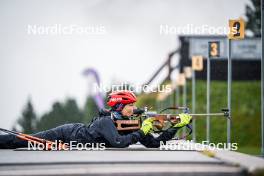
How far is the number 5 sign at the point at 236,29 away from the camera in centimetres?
1213

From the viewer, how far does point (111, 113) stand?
9.43 metres

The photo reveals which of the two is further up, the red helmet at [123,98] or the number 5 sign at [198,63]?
the number 5 sign at [198,63]

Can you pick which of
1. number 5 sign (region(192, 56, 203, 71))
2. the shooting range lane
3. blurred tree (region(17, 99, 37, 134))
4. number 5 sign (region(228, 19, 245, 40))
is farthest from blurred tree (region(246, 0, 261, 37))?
the shooting range lane

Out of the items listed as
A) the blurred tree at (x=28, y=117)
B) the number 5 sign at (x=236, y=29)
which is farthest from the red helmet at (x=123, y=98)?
the blurred tree at (x=28, y=117)

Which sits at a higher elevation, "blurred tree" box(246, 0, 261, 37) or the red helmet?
"blurred tree" box(246, 0, 261, 37)

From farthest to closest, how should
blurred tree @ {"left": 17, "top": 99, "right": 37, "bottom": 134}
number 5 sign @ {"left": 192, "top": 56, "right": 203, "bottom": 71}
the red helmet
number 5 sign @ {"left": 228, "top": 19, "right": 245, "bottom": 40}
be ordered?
blurred tree @ {"left": 17, "top": 99, "right": 37, "bottom": 134}, number 5 sign @ {"left": 192, "top": 56, "right": 203, "bottom": 71}, number 5 sign @ {"left": 228, "top": 19, "right": 245, "bottom": 40}, the red helmet

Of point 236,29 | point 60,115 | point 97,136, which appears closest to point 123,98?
point 97,136

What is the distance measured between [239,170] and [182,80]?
2048cm

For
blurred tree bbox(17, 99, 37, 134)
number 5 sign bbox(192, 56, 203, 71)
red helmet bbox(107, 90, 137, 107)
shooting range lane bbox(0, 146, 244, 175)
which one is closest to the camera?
shooting range lane bbox(0, 146, 244, 175)

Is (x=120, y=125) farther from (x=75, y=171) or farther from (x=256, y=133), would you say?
(x=256, y=133)

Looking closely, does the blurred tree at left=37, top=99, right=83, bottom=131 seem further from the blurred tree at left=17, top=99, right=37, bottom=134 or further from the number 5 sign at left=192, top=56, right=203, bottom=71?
the number 5 sign at left=192, top=56, right=203, bottom=71

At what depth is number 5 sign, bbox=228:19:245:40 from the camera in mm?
12126

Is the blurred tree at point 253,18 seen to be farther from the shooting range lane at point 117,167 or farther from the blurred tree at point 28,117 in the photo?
the shooting range lane at point 117,167

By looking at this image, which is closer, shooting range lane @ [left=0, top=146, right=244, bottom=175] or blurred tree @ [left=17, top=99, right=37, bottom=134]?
shooting range lane @ [left=0, top=146, right=244, bottom=175]
